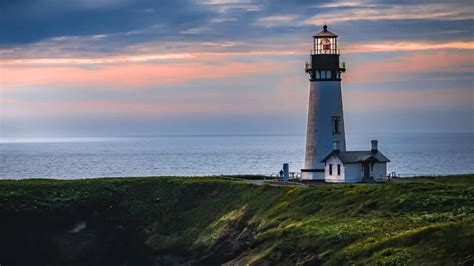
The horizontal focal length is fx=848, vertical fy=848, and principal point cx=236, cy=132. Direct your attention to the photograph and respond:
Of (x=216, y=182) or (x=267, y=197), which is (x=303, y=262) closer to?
(x=267, y=197)

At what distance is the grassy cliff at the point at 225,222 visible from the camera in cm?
4659

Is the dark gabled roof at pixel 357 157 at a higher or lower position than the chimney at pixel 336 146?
lower

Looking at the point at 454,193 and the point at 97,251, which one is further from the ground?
the point at 454,193

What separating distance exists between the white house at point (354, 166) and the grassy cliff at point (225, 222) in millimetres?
6377

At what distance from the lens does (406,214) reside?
51.5 m

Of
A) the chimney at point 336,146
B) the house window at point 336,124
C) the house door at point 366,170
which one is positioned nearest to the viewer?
the house door at point 366,170

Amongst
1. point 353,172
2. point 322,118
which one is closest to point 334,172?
point 353,172

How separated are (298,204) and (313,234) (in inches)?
375

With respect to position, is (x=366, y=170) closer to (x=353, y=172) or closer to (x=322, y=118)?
(x=353, y=172)

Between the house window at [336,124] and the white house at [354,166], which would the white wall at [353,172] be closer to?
the white house at [354,166]

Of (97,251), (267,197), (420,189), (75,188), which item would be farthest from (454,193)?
(75,188)

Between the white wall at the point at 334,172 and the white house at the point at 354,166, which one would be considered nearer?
the white house at the point at 354,166

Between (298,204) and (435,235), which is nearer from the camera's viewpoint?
(435,235)

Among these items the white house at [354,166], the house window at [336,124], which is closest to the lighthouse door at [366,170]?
the white house at [354,166]
